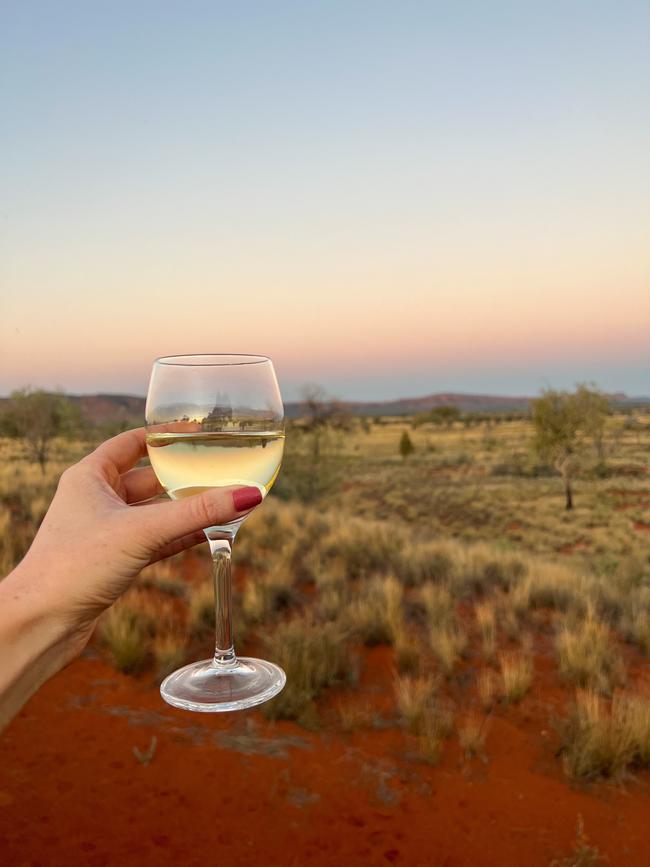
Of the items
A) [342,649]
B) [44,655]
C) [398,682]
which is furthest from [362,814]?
[44,655]

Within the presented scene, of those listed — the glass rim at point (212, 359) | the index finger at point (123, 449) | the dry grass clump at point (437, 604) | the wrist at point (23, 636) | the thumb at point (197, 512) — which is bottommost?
the dry grass clump at point (437, 604)

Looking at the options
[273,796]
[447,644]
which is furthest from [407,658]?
[273,796]

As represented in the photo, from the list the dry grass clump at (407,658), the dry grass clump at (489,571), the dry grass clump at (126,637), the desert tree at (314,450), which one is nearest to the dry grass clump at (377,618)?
the dry grass clump at (407,658)

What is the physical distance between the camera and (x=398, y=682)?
627 cm

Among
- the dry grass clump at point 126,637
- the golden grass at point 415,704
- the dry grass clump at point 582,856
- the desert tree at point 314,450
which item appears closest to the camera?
the dry grass clump at point 582,856

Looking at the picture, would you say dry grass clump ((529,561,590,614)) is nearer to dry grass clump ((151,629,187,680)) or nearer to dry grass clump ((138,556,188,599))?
dry grass clump ((138,556,188,599))

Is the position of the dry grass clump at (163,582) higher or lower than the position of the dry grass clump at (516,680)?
higher

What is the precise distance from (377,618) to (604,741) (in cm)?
280

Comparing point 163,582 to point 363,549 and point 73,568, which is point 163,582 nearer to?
point 363,549

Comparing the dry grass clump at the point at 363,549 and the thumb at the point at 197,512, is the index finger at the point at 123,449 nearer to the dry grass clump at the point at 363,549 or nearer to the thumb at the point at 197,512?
the thumb at the point at 197,512

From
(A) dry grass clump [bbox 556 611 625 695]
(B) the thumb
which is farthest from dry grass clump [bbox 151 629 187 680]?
(B) the thumb

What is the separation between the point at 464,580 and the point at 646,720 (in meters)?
4.46

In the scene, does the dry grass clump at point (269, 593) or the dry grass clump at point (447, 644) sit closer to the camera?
the dry grass clump at point (447, 644)

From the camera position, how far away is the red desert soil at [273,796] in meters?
4.31
